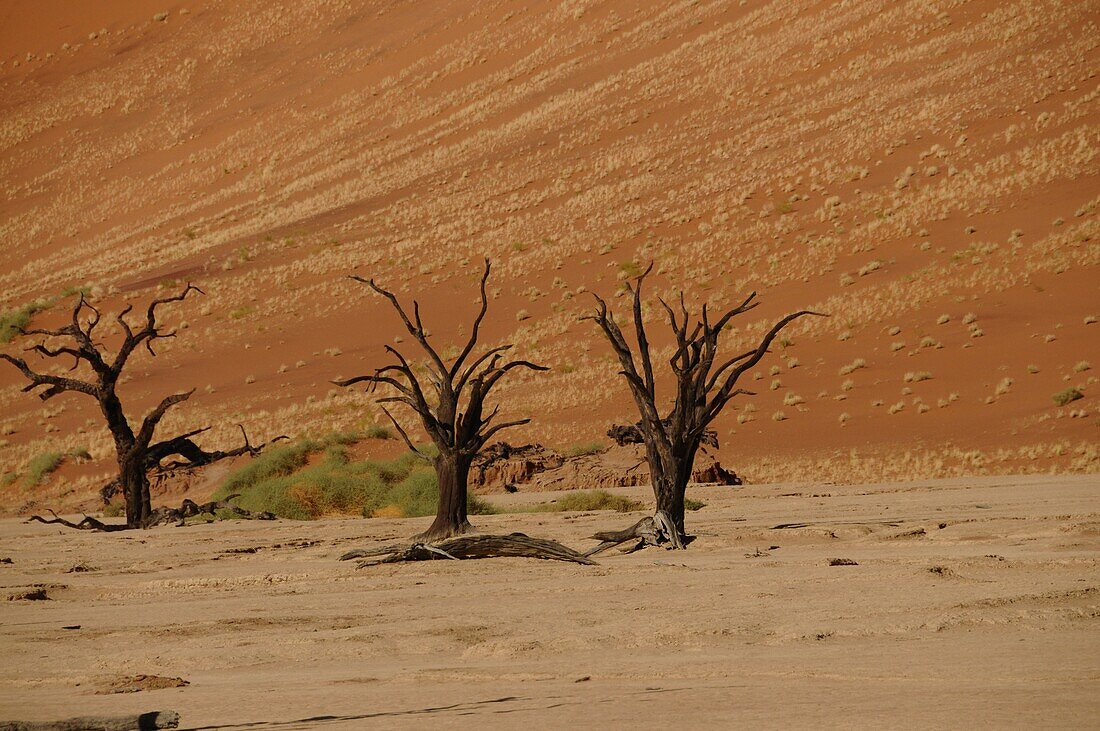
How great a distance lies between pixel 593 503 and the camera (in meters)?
20.3

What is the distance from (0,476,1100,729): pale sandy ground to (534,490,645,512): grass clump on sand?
4.57 meters

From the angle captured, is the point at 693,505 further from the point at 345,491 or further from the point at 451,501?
the point at 345,491

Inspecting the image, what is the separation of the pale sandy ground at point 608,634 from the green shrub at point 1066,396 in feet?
41.8

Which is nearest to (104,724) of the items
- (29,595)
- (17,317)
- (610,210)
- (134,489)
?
(29,595)

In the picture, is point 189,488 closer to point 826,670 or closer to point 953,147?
point 826,670

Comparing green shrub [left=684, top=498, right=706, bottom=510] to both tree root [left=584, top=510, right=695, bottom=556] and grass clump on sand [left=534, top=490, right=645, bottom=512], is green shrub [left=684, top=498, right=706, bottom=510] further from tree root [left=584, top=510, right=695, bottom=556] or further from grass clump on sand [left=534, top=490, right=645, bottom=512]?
tree root [left=584, top=510, right=695, bottom=556]

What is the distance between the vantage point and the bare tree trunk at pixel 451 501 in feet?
47.7

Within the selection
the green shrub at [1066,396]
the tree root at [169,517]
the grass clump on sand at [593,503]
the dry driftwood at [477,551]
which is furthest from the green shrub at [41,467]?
the green shrub at [1066,396]

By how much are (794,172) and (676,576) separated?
37714mm

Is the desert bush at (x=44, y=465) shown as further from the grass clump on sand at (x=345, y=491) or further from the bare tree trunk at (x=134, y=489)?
the bare tree trunk at (x=134, y=489)

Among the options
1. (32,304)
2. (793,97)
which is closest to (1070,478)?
(793,97)

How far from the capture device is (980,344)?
31766 millimetres

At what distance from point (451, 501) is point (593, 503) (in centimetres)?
602

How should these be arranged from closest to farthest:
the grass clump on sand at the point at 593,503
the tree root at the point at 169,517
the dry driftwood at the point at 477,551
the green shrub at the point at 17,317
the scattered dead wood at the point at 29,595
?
the scattered dead wood at the point at 29,595
the dry driftwood at the point at 477,551
the tree root at the point at 169,517
the grass clump on sand at the point at 593,503
the green shrub at the point at 17,317
